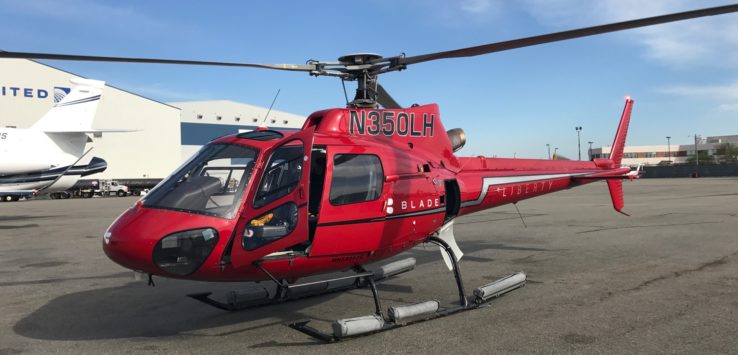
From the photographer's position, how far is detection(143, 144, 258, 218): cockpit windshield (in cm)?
512

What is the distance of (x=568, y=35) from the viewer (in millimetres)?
5164

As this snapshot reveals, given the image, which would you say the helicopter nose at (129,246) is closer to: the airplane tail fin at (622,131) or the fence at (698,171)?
the airplane tail fin at (622,131)

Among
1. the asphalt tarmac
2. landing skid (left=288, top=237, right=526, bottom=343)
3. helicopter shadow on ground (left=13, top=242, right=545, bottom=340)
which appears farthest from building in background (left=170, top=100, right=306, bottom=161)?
landing skid (left=288, top=237, right=526, bottom=343)

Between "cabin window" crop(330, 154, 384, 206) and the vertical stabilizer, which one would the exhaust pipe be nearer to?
"cabin window" crop(330, 154, 384, 206)

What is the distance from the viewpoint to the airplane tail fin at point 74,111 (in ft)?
72.5

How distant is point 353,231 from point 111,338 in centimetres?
302

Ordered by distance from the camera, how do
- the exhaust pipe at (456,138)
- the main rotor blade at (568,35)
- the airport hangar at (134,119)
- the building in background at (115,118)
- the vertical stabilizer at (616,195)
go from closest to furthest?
the main rotor blade at (568,35)
the exhaust pipe at (456,138)
the vertical stabilizer at (616,195)
the building in background at (115,118)
the airport hangar at (134,119)

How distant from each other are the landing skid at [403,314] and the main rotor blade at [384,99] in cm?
229

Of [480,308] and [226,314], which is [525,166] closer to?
[480,308]

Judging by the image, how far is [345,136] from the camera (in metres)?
6.22

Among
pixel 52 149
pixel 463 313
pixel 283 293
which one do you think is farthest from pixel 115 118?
pixel 463 313

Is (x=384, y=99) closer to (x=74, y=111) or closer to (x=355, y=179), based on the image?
(x=355, y=179)

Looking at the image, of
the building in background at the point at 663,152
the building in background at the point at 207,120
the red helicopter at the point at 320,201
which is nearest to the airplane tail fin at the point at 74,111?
the red helicopter at the point at 320,201

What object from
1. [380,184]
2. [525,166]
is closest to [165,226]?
[380,184]
